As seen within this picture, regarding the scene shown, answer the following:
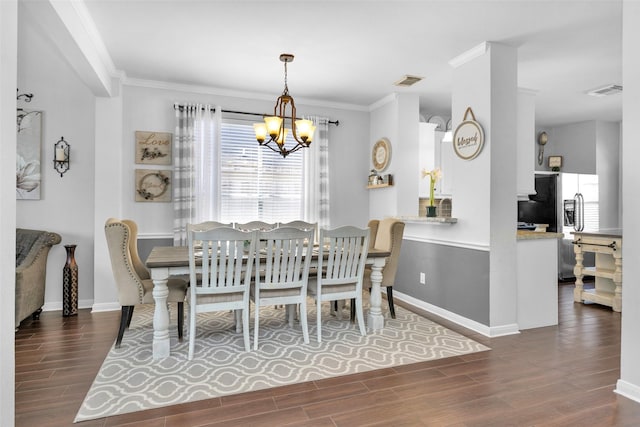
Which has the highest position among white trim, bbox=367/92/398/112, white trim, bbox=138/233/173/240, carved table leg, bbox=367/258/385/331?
white trim, bbox=367/92/398/112

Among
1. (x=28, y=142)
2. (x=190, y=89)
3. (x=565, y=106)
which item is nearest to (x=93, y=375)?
(x=28, y=142)

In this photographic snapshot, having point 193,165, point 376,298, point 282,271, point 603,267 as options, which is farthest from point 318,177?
point 603,267

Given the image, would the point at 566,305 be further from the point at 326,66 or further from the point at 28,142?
the point at 28,142

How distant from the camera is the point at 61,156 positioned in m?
4.16

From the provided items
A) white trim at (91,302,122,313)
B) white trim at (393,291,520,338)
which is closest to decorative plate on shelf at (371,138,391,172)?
white trim at (393,291,520,338)

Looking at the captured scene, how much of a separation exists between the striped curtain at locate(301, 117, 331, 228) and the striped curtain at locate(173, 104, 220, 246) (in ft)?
4.08

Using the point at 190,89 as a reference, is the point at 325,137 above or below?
below

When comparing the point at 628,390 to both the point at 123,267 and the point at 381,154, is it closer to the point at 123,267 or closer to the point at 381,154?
the point at 123,267

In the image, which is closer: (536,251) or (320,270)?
(320,270)

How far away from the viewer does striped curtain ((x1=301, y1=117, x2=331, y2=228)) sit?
5234mm

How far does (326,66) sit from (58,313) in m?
3.89

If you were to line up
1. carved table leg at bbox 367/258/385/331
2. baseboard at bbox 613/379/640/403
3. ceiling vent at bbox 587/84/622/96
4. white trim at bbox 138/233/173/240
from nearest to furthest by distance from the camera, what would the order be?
1. baseboard at bbox 613/379/640/403
2. carved table leg at bbox 367/258/385/331
3. white trim at bbox 138/233/173/240
4. ceiling vent at bbox 587/84/622/96

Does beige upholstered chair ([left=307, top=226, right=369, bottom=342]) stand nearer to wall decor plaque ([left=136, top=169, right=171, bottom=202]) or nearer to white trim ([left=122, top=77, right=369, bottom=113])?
wall decor plaque ([left=136, top=169, right=171, bottom=202])

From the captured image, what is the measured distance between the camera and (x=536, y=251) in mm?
3674
